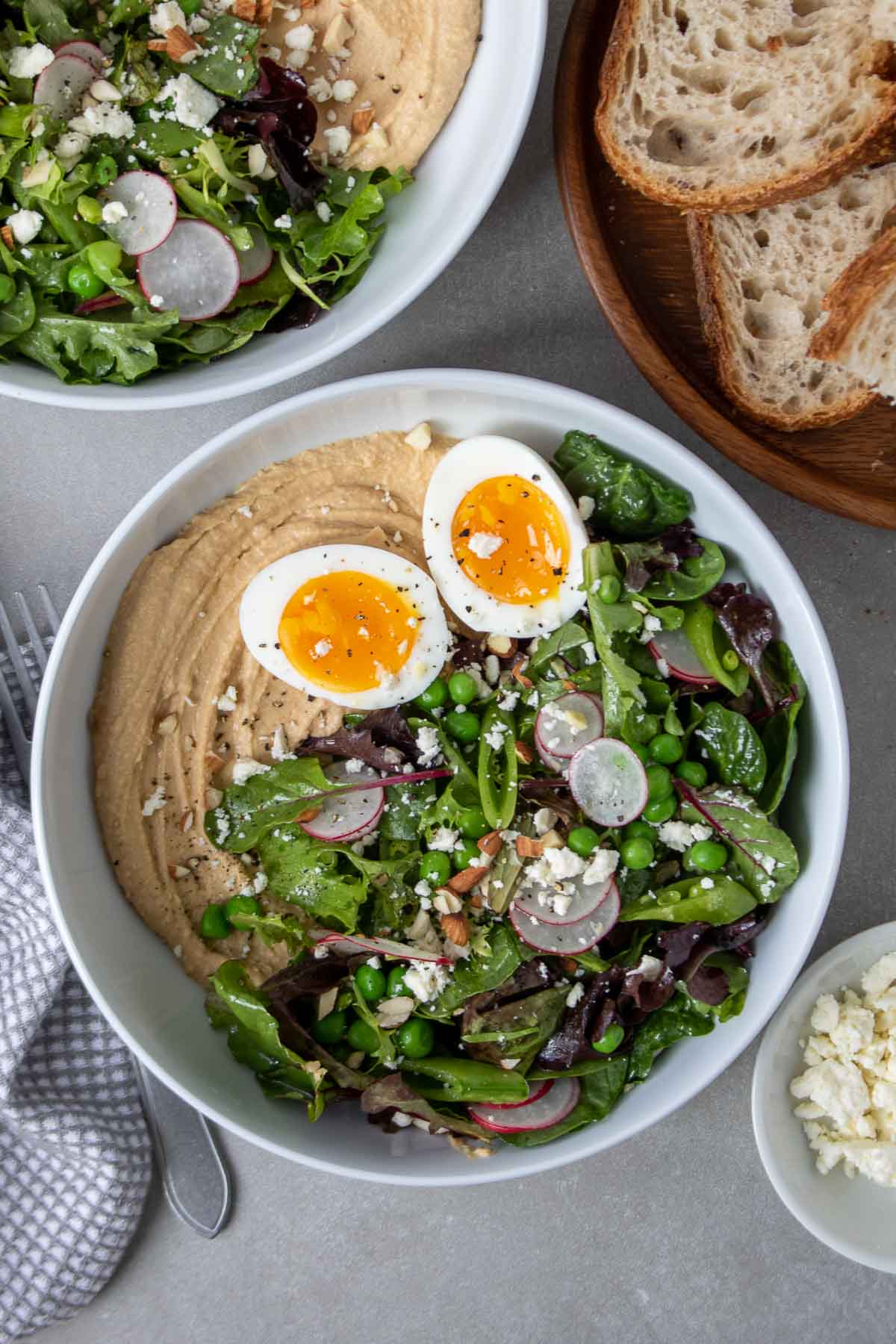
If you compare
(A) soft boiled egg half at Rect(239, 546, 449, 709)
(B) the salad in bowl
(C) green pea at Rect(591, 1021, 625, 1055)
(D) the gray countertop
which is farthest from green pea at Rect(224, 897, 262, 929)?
(C) green pea at Rect(591, 1021, 625, 1055)

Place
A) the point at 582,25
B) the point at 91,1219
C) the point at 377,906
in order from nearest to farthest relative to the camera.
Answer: the point at 582,25 < the point at 377,906 < the point at 91,1219

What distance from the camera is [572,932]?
7.38 feet

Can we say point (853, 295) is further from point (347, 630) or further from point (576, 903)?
point (576, 903)

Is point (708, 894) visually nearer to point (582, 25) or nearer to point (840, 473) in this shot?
point (840, 473)

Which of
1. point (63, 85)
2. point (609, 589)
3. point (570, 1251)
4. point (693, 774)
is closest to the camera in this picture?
point (63, 85)

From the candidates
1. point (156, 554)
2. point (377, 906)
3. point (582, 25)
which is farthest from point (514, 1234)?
point (582, 25)

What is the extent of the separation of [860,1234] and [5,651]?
2.51 metres

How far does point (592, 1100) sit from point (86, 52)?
2527 mm

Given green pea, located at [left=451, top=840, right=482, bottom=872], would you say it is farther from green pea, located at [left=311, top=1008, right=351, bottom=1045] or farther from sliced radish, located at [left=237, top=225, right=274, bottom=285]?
sliced radish, located at [left=237, top=225, right=274, bottom=285]

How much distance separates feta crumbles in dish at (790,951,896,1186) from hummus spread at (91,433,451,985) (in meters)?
1.28

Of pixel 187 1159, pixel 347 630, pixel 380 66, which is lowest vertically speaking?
pixel 187 1159

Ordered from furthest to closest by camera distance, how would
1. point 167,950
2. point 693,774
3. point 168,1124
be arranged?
point 168,1124 → point 167,950 → point 693,774

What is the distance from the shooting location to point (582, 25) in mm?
2184

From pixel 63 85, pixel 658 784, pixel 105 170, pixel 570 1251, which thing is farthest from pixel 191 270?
pixel 570 1251
